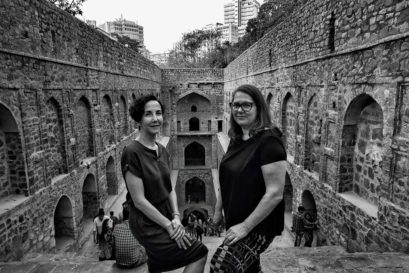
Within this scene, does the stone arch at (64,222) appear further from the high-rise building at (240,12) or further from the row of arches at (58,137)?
the high-rise building at (240,12)

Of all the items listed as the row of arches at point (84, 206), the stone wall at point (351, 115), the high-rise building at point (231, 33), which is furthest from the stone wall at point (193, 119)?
the high-rise building at point (231, 33)

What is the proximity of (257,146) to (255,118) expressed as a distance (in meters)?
0.25

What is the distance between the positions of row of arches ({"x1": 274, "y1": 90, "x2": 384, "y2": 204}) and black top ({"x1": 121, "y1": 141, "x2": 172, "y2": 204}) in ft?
11.7

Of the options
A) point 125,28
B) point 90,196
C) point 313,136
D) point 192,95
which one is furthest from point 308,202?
point 125,28

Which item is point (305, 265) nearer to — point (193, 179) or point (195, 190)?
point (193, 179)

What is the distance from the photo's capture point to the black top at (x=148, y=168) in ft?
7.16

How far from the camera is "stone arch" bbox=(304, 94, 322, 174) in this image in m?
6.37

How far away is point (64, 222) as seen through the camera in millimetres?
7027

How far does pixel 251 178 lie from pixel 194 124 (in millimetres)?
21187

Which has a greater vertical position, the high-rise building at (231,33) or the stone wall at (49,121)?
the high-rise building at (231,33)

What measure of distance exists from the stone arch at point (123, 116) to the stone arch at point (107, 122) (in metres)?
1.01

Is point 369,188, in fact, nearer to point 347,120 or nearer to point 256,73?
point 347,120

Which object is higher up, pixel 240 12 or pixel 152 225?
pixel 240 12

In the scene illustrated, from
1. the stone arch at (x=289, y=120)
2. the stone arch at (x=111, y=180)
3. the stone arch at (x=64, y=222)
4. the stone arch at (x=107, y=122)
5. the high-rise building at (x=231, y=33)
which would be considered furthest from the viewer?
the high-rise building at (x=231, y=33)
